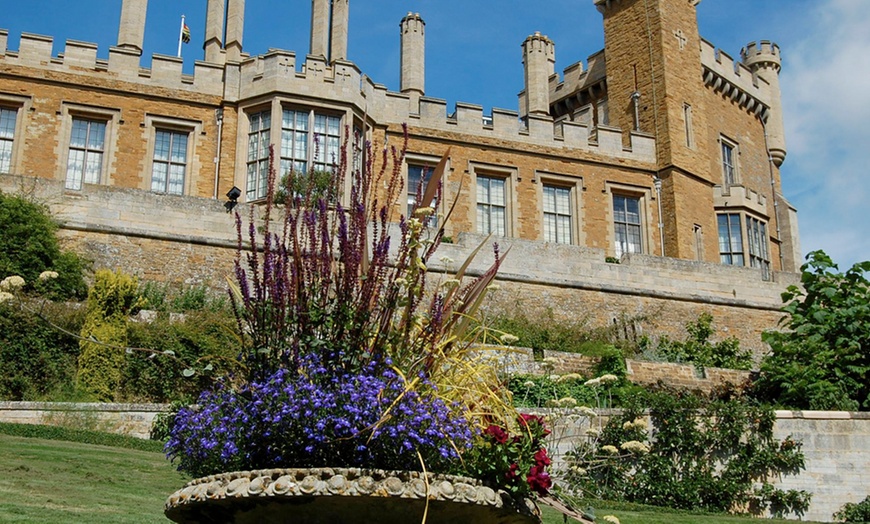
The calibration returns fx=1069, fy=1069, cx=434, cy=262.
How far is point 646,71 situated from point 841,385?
15.9 meters

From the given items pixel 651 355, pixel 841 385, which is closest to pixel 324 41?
pixel 651 355

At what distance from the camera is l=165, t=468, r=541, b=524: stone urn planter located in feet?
14.6

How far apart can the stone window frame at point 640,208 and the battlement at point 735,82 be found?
6010 millimetres

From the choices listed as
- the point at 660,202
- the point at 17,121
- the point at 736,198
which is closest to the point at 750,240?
the point at 736,198

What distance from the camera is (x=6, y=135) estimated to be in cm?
2439

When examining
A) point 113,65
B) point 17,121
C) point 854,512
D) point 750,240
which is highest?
point 113,65

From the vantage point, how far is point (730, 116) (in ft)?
114

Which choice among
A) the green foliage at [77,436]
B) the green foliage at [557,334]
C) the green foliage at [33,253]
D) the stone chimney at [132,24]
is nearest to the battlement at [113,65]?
the stone chimney at [132,24]

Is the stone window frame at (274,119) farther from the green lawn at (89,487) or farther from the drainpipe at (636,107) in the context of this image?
the green lawn at (89,487)

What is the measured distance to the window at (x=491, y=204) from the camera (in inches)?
1102

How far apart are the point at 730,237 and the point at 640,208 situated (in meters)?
3.19

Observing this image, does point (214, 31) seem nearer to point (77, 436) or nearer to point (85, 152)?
point (85, 152)

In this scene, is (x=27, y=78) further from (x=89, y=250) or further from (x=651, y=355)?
(x=651, y=355)

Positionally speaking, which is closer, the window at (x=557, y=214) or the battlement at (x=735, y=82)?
the window at (x=557, y=214)
